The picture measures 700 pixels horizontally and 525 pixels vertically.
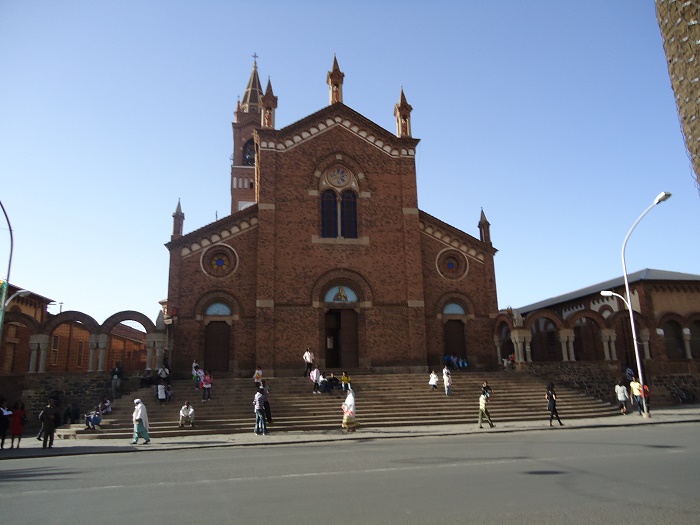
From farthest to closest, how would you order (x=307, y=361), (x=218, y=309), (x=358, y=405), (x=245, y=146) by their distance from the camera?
(x=245, y=146) < (x=218, y=309) < (x=307, y=361) < (x=358, y=405)

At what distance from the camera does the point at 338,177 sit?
3291 centimetres

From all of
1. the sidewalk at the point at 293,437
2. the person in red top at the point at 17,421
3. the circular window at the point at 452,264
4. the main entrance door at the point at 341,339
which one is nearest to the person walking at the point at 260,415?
the sidewalk at the point at 293,437

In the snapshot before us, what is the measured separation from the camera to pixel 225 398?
2411 centimetres

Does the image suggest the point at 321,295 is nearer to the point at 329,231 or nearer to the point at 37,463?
the point at 329,231

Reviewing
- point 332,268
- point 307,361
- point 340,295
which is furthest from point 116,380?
point 332,268

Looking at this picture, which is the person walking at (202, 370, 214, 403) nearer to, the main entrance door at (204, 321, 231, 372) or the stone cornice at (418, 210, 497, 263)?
the main entrance door at (204, 321, 231, 372)

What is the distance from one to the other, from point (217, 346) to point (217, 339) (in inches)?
15.2

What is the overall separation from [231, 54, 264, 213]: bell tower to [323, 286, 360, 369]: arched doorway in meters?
22.6

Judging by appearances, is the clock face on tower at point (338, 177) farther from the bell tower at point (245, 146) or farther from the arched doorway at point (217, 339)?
the bell tower at point (245, 146)

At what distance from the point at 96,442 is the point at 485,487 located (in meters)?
15.0

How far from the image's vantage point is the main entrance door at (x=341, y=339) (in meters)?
30.7

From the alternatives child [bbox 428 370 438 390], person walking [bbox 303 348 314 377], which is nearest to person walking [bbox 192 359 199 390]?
person walking [bbox 303 348 314 377]

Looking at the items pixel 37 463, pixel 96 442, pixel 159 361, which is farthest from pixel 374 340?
pixel 37 463

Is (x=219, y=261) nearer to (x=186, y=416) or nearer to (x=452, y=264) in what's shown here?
(x=186, y=416)
